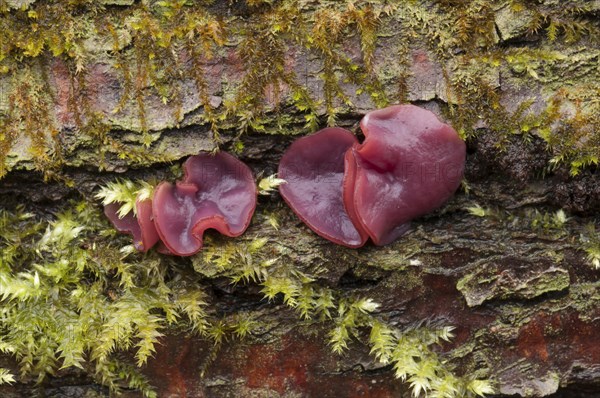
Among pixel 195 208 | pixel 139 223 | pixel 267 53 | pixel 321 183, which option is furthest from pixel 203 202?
pixel 267 53

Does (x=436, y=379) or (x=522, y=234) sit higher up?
(x=522, y=234)

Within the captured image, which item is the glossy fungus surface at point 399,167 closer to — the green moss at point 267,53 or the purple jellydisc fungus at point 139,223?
the green moss at point 267,53

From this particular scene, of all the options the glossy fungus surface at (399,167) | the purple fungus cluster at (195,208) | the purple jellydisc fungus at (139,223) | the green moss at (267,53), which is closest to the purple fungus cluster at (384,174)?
the glossy fungus surface at (399,167)

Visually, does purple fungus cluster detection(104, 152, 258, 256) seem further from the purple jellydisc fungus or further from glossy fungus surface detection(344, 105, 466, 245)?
glossy fungus surface detection(344, 105, 466, 245)

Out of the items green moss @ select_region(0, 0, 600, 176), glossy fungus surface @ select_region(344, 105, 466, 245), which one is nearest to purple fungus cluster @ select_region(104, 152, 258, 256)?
green moss @ select_region(0, 0, 600, 176)

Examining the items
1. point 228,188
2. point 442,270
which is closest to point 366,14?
point 228,188

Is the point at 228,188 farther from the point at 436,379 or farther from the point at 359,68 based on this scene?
the point at 436,379
